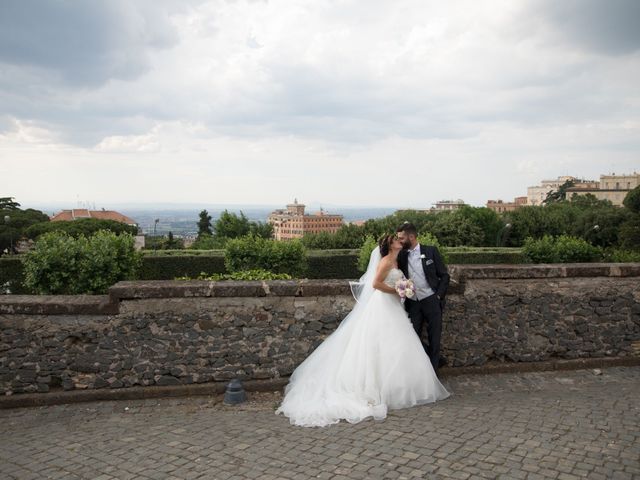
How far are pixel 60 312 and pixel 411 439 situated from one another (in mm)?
4100

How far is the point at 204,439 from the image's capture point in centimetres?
470

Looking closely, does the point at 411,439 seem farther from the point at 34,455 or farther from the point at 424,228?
the point at 424,228

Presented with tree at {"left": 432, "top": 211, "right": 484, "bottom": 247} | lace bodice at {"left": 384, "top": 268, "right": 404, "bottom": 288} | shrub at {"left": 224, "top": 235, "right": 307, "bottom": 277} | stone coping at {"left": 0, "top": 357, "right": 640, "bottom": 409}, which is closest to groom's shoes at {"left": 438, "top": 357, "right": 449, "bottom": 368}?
stone coping at {"left": 0, "top": 357, "right": 640, "bottom": 409}

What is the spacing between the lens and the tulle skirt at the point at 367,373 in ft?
17.1

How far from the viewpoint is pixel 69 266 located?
1117 centimetres

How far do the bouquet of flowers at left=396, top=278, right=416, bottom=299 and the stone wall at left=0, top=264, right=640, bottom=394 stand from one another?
2.57 feet

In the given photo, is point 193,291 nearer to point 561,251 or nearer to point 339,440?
point 339,440

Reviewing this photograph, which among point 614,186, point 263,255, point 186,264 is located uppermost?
point 614,186

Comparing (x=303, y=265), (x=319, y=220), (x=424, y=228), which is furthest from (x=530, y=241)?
(x=319, y=220)

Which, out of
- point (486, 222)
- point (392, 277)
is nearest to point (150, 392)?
point (392, 277)

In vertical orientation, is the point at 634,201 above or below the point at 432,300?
above

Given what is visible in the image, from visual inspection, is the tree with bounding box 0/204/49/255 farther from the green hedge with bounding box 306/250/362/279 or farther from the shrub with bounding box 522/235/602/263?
the shrub with bounding box 522/235/602/263

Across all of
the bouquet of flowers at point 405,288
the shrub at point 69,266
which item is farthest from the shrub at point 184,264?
the bouquet of flowers at point 405,288

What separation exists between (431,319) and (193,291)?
Result: 2.77 meters
